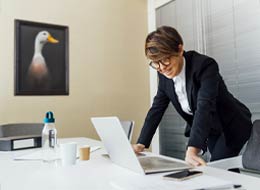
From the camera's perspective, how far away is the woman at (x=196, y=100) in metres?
1.34

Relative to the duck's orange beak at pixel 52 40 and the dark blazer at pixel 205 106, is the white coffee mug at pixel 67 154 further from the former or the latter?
the duck's orange beak at pixel 52 40

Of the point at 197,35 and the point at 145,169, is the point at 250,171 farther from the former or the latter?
the point at 197,35

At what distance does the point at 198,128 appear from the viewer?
132 centimetres

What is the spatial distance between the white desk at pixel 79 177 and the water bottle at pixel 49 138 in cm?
13

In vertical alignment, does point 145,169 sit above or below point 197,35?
below

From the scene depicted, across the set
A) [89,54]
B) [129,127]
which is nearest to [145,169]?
[129,127]

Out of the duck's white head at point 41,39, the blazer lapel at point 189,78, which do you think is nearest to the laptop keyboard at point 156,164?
the blazer lapel at point 189,78

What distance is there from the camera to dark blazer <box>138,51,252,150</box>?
4.46 feet

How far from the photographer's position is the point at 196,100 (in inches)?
58.7

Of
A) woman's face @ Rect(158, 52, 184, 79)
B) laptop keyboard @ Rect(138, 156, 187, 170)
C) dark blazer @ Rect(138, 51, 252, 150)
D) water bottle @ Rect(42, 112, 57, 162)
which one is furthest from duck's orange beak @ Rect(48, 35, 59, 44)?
laptop keyboard @ Rect(138, 156, 187, 170)

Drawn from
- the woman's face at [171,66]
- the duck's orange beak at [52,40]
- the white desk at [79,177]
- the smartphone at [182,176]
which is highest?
the duck's orange beak at [52,40]

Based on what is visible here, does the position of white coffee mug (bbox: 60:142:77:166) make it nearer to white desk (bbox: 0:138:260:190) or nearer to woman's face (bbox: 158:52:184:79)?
white desk (bbox: 0:138:260:190)

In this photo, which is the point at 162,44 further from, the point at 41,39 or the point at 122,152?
the point at 41,39

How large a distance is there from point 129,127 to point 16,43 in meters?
1.61
